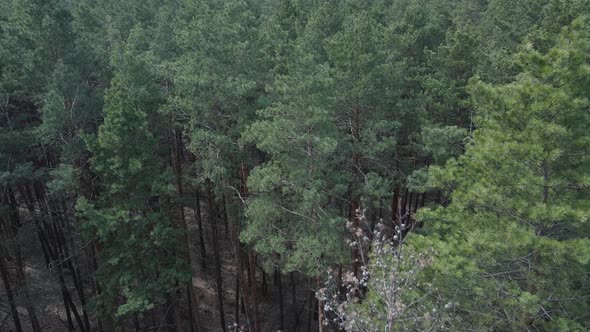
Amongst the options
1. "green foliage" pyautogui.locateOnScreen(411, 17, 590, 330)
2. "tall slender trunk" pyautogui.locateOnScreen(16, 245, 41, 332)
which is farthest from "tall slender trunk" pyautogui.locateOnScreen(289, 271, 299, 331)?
"green foliage" pyautogui.locateOnScreen(411, 17, 590, 330)

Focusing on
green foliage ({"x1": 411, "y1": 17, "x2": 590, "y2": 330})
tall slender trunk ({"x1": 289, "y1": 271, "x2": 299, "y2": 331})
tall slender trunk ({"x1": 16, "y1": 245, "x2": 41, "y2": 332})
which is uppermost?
green foliage ({"x1": 411, "y1": 17, "x2": 590, "y2": 330})

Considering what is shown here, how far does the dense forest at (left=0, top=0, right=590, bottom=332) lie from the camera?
8.84 metres

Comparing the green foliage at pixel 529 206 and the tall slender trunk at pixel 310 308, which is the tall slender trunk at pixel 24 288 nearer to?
the tall slender trunk at pixel 310 308

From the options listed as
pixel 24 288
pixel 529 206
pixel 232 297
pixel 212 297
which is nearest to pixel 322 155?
pixel 529 206

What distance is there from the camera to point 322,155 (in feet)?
46.8

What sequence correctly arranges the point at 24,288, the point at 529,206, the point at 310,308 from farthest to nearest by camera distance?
the point at 310,308 < the point at 24,288 < the point at 529,206

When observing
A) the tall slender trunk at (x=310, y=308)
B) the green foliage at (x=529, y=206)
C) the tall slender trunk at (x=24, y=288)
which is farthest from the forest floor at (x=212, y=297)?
the green foliage at (x=529, y=206)

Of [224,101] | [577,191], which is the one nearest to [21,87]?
[224,101]

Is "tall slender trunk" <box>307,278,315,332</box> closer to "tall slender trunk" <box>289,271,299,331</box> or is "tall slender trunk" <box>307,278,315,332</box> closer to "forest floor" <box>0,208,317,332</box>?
"forest floor" <box>0,208,317,332</box>

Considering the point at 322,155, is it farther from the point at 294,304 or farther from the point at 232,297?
the point at 232,297

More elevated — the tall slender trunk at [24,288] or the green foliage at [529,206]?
the green foliage at [529,206]

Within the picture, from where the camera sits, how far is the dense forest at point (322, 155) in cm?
884

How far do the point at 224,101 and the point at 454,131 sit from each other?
24.9 ft

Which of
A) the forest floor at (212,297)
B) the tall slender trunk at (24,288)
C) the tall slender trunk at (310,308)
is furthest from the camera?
the tall slender trunk at (310,308)
